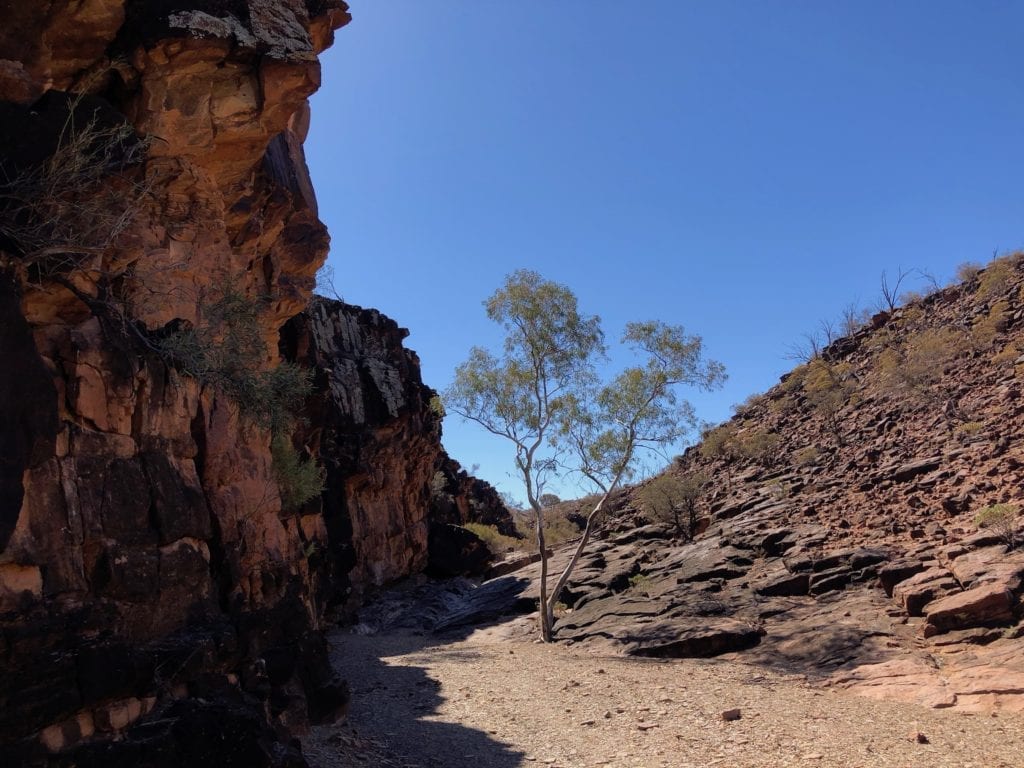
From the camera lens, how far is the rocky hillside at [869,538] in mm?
12688

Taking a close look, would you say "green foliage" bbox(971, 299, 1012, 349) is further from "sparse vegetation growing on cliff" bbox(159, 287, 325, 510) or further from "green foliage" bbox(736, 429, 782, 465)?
"sparse vegetation growing on cliff" bbox(159, 287, 325, 510)

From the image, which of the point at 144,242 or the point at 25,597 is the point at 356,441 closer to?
the point at 144,242

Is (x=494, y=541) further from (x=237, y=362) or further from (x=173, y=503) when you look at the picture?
(x=173, y=503)

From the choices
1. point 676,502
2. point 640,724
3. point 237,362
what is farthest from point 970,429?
point 237,362

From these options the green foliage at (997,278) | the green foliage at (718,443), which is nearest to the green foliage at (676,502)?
the green foliage at (718,443)

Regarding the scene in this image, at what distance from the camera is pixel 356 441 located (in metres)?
32.0

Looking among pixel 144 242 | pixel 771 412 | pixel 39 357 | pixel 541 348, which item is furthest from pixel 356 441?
pixel 39 357

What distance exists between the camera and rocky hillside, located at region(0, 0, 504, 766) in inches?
233

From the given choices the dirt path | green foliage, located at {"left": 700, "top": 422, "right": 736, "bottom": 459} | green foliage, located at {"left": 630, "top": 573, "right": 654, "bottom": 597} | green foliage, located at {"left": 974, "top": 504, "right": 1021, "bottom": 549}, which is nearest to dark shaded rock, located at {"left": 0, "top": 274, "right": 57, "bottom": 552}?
the dirt path

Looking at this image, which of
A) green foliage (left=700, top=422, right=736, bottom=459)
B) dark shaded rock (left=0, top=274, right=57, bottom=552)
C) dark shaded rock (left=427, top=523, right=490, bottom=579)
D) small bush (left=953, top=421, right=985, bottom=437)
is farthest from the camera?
dark shaded rock (left=427, top=523, right=490, bottom=579)

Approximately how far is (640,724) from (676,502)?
18841 mm

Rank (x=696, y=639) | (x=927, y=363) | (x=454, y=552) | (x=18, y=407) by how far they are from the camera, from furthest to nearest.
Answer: (x=454, y=552), (x=927, y=363), (x=696, y=639), (x=18, y=407)

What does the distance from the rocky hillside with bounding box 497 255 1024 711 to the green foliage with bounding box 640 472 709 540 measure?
1.14 ft

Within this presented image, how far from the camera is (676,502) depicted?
28.9 m
